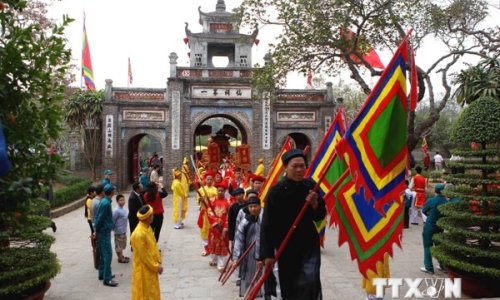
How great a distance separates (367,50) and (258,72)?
12.6 ft

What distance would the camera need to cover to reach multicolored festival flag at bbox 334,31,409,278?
3824 mm

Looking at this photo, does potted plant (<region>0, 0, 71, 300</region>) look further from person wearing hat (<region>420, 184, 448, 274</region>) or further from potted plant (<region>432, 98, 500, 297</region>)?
person wearing hat (<region>420, 184, 448, 274</region>)

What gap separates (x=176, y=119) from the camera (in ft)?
65.6

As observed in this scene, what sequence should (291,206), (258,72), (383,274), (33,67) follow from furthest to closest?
(258,72) < (383,274) < (33,67) < (291,206)

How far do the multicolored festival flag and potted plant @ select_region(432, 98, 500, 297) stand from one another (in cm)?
194

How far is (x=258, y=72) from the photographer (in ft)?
48.5

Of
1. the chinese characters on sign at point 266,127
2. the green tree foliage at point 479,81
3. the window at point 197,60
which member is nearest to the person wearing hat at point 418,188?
the green tree foliage at point 479,81

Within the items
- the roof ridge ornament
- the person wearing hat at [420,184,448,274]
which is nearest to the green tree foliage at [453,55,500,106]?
the person wearing hat at [420,184,448,274]

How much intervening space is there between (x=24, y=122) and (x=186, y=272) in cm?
393

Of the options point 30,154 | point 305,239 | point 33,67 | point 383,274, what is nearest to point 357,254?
point 305,239

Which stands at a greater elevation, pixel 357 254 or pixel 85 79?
pixel 85 79

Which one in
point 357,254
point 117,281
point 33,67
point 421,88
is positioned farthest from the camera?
point 421,88

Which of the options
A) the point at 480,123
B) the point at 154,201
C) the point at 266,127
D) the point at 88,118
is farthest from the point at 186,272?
the point at 88,118

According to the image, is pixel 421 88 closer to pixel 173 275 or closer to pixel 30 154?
pixel 173 275
